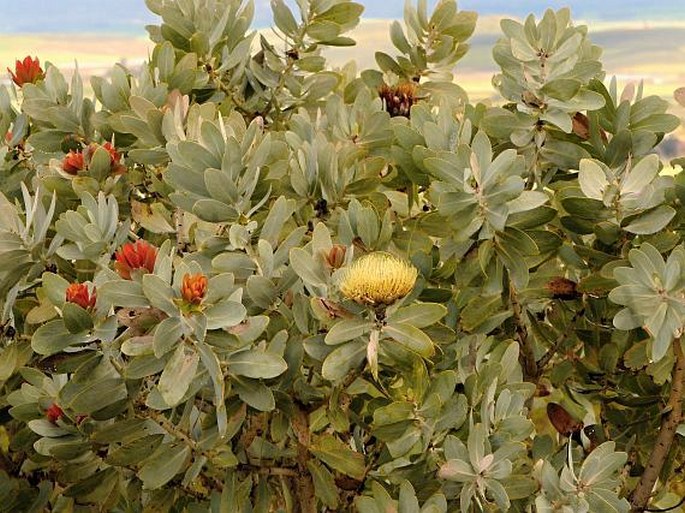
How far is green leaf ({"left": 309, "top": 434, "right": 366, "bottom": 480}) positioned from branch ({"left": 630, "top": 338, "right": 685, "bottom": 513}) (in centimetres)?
77

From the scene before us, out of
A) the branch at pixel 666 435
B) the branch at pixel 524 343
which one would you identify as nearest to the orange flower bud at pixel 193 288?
Result: the branch at pixel 524 343

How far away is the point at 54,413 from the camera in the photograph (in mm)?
2594

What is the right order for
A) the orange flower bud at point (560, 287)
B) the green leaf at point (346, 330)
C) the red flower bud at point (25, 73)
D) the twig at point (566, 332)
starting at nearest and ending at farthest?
the green leaf at point (346, 330)
the orange flower bud at point (560, 287)
the twig at point (566, 332)
the red flower bud at point (25, 73)

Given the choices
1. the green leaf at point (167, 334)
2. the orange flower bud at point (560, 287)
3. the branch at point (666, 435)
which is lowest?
the branch at point (666, 435)

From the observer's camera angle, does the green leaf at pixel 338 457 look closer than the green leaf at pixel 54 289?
No

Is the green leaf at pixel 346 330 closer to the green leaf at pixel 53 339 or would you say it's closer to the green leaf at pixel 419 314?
the green leaf at pixel 419 314

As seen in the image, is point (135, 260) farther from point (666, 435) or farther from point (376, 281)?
point (666, 435)

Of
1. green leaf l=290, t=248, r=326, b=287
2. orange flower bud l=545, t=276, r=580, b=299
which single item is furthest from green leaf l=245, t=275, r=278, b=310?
orange flower bud l=545, t=276, r=580, b=299

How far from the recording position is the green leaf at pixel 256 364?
81.3 inches

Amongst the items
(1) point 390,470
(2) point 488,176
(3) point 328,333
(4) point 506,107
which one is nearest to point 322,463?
(1) point 390,470

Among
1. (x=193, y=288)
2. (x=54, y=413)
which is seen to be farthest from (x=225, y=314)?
(x=54, y=413)

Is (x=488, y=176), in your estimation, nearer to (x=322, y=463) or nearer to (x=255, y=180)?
(x=255, y=180)

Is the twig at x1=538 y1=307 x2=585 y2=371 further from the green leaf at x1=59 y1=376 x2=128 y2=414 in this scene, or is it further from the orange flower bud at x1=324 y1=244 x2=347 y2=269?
the green leaf at x1=59 y1=376 x2=128 y2=414

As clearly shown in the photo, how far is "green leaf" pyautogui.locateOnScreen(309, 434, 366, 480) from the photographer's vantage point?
7.79ft
